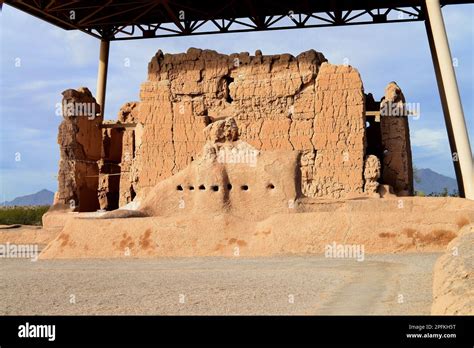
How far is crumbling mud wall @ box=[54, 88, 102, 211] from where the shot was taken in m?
30.9

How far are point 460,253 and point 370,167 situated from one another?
17.3m

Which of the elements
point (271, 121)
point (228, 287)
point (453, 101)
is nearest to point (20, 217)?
point (271, 121)

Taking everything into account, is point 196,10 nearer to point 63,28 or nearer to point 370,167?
point 63,28

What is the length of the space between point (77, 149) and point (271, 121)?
967cm

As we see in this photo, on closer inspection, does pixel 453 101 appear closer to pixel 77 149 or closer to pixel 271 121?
pixel 271 121

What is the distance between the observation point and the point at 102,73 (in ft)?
115

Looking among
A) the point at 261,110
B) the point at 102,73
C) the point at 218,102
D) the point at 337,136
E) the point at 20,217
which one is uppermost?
the point at 102,73

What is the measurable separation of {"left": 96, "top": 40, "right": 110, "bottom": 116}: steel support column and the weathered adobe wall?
648 cm

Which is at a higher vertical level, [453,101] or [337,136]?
[453,101]

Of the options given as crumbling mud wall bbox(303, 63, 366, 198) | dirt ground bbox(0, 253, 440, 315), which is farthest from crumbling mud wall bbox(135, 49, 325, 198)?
dirt ground bbox(0, 253, 440, 315)

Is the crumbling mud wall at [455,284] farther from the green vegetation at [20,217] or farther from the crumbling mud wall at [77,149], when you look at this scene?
the green vegetation at [20,217]

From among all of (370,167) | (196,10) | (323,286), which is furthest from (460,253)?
(196,10)

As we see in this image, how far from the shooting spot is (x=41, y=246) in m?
23.4

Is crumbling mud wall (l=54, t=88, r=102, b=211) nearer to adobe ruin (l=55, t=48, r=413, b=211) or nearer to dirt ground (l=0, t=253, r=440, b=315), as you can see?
adobe ruin (l=55, t=48, r=413, b=211)
